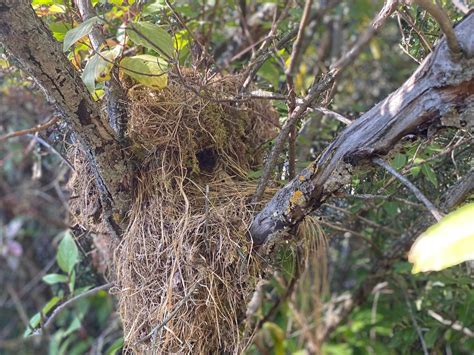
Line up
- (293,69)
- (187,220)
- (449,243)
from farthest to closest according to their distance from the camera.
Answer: (187,220), (293,69), (449,243)

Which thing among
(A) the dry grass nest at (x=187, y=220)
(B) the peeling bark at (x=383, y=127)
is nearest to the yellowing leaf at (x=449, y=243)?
(B) the peeling bark at (x=383, y=127)

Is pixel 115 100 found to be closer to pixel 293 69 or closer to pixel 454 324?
pixel 293 69

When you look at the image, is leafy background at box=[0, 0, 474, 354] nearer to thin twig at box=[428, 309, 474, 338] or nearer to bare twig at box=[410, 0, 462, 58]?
thin twig at box=[428, 309, 474, 338]

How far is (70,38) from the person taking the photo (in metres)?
0.97

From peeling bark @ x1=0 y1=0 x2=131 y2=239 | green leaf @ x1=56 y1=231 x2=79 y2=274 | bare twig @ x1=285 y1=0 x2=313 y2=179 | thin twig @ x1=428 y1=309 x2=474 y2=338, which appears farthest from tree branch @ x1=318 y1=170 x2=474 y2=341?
green leaf @ x1=56 y1=231 x2=79 y2=274

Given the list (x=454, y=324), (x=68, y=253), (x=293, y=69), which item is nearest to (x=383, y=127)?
(x=293, y=69)

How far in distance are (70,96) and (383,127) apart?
1.70 feet

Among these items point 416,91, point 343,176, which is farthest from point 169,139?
point 416,91

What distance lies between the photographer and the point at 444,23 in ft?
2.16

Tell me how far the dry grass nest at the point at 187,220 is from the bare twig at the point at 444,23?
16.1 inches

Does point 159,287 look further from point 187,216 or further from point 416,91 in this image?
point 416,91

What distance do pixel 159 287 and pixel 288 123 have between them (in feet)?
1.30

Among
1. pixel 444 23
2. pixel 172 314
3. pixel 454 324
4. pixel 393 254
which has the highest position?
pixel 444 23

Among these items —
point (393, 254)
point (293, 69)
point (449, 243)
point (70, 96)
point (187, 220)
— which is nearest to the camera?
point (449, 243)
